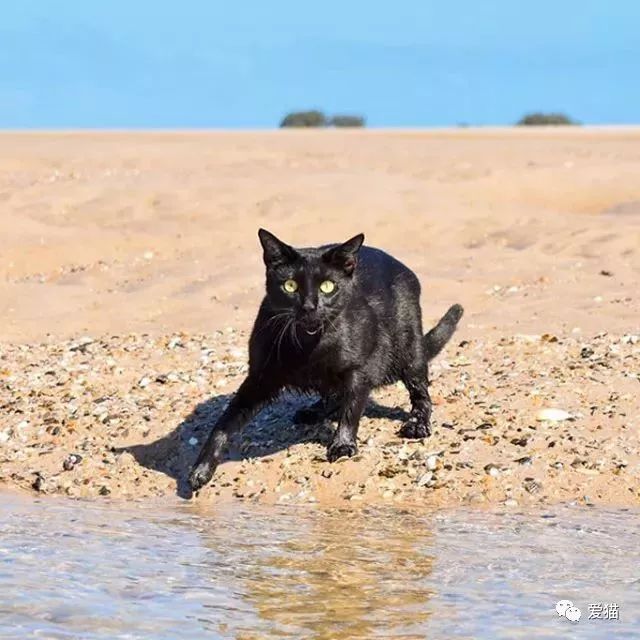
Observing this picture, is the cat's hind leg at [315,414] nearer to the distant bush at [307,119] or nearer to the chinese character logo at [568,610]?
the chinese character logo at [568,610]

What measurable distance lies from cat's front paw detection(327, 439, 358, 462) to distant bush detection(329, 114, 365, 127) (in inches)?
1474

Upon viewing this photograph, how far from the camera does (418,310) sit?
24.7 feet

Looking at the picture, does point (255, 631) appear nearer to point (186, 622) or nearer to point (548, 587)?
point (186, 622)

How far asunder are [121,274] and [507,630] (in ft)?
27.9

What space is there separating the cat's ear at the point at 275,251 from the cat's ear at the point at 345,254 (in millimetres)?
165

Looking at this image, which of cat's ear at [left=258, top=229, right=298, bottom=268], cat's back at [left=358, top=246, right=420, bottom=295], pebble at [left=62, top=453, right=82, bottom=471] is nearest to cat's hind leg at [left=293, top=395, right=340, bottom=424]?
cat's back at [left=358, top=246, right=420, bottom=295]

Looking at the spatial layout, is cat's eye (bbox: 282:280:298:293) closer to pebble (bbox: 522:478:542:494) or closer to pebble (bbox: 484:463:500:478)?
pebble (bbox: 484:463:500:478)

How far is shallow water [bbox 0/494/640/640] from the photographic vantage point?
426cm

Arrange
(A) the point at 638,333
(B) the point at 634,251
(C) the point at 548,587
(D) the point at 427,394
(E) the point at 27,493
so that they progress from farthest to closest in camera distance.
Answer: (B) the point at 634,251 → (A) the point at 638,333 → (D) the point at 427,394 → (E) the point at 27,493 → (C) the point at 548,587

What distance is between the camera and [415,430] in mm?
7062

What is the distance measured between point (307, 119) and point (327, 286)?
38.1 meters

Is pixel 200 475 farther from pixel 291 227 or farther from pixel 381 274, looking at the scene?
pixel 291 227

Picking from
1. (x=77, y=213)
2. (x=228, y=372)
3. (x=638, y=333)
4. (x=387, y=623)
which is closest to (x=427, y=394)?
(x=228, y=372)

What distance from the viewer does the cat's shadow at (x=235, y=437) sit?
22.9ft
